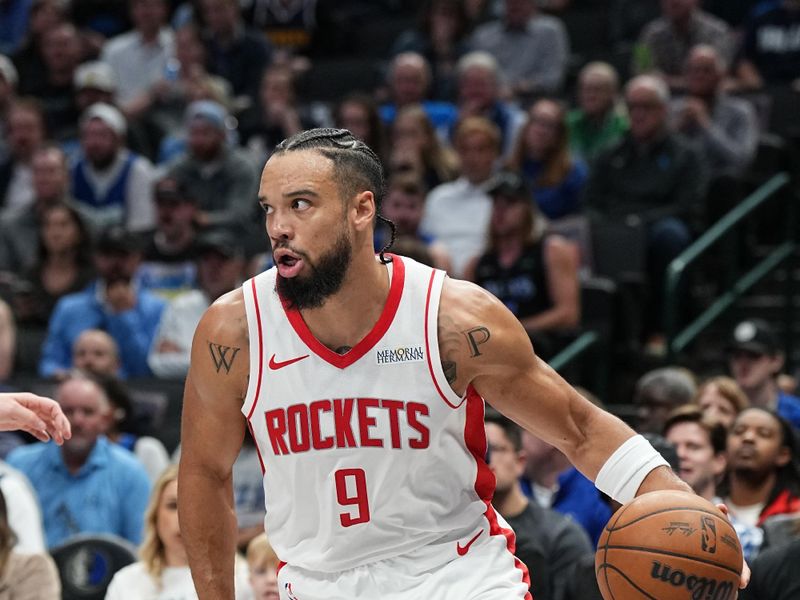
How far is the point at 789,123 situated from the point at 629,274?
236 cm

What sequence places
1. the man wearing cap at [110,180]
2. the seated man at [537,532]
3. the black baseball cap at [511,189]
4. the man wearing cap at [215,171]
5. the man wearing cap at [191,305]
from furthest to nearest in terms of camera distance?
1. the man wearing cap at [110,180]
2. the man wearing cap at [215,171]
3. the man wearing cap at [191,305]
4. the black baseball cap at [511,189]
5. the seated man at [537,532]

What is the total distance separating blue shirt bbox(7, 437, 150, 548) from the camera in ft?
25.8

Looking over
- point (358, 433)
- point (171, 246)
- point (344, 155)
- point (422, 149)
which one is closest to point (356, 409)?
point (358, 433)

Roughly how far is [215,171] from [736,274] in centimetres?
383

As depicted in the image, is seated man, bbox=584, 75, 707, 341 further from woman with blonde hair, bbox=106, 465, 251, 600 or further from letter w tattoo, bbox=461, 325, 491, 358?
letter w tattoo, bbox=461, 325, 491, 358

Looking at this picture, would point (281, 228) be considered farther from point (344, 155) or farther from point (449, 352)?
point (449, 352)

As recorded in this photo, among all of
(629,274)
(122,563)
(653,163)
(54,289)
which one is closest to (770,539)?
(122,563)

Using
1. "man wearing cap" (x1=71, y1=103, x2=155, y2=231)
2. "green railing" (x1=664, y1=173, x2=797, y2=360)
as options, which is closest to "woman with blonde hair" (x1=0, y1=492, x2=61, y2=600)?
"green railing" (x1=664, y1=173, x2=797, y2=360)

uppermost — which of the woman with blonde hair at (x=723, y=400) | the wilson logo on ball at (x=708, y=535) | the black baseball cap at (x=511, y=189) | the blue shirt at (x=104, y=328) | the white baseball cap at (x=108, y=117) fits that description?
the white baseball cap at (x=108, y=117)

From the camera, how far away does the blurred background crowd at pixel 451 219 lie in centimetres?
722

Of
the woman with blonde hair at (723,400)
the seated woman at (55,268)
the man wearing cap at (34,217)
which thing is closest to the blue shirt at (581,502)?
the woman with blonde hair at (723,400)

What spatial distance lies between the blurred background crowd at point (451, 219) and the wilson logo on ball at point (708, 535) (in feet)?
6.15

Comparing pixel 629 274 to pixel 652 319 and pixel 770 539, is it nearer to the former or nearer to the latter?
pixel 652 319

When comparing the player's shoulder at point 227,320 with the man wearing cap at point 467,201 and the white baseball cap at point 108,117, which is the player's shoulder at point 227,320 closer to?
the man wearing cap at point 467,201
